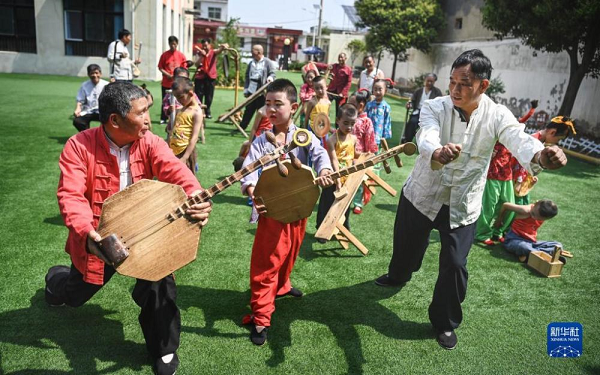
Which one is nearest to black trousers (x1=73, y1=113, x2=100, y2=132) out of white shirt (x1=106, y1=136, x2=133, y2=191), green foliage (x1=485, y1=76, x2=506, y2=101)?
white shirt (x1=106, y1=136, x2=133, y2=191)

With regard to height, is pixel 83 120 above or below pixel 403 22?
below

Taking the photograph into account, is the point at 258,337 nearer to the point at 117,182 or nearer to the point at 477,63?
the point at 117,182

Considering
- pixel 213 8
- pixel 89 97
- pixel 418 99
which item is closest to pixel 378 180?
pixel 418 99

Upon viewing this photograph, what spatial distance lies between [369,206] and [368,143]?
42.3 inches

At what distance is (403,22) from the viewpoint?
2511 cm

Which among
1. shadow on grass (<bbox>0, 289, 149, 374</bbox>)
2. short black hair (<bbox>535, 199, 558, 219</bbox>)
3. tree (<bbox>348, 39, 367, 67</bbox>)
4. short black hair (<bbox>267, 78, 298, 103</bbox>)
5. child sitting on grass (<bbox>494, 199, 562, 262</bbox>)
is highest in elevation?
tree (<bbox>348, 39, 367, 67</bbox>)

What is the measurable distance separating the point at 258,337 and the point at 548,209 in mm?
3435

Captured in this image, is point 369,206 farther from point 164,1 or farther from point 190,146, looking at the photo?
point 164,1

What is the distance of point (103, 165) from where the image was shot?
264cm

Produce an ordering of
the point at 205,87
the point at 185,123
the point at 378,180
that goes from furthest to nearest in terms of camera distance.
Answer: the point at 205,87, the point at 185,123, the point at 378,180

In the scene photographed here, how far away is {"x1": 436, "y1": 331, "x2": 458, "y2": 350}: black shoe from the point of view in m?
3.32

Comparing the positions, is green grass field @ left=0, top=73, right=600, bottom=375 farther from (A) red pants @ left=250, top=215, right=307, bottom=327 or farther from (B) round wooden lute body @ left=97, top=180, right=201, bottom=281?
(B) round wooden lute body @ left=97, top=180, right=201, bottom=281

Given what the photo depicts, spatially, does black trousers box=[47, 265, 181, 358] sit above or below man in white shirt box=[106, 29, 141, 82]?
below

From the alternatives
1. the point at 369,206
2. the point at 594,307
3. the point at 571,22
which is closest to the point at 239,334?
the point at 594,307
